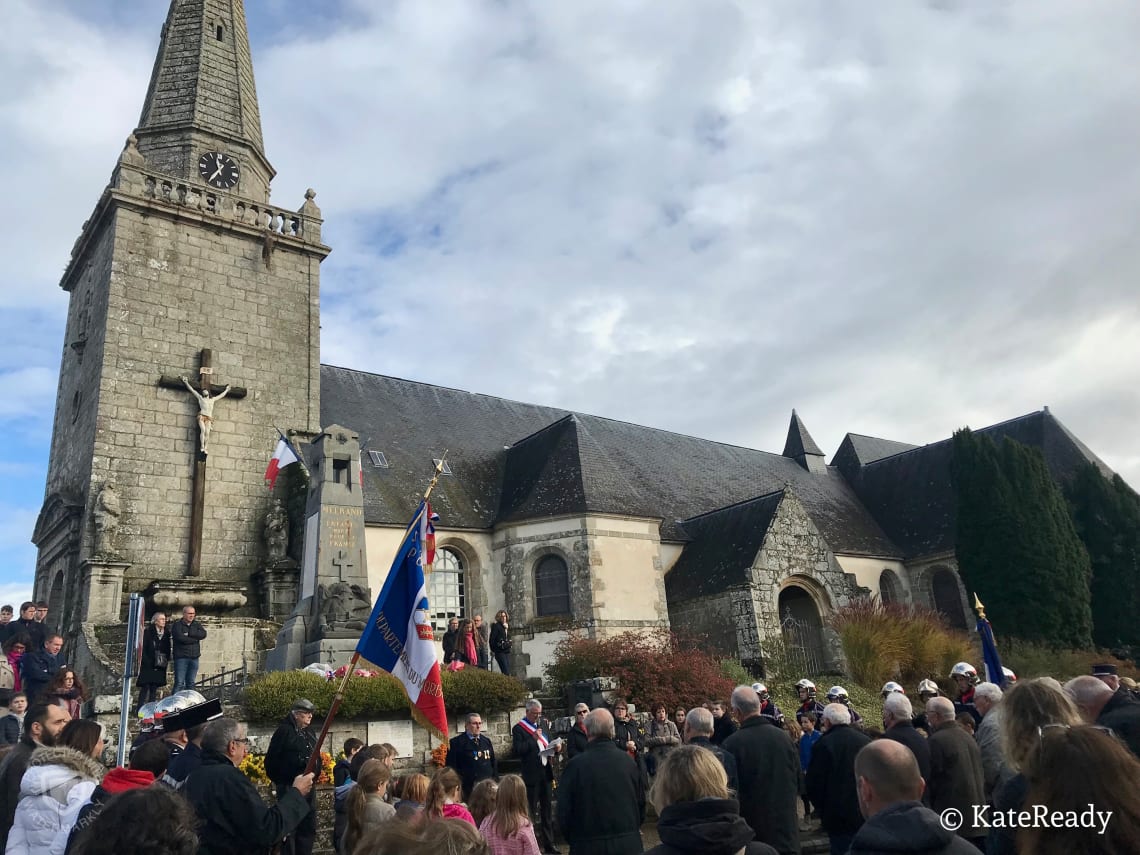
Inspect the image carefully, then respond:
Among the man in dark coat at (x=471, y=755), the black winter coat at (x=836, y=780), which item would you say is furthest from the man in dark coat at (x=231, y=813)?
the man in dark coat at (x=471, y=755)

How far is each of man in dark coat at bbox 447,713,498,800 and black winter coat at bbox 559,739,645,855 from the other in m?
3.20

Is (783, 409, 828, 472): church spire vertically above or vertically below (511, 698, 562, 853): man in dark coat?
above

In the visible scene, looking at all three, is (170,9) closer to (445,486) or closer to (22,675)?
(445,486)

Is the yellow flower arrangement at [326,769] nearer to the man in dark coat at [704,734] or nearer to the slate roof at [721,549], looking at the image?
the man in dark coat at [704,734]

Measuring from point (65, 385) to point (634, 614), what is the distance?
14101 millimetres

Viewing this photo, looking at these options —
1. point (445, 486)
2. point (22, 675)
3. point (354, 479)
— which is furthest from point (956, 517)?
point (22, 675)

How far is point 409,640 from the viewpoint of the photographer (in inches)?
235

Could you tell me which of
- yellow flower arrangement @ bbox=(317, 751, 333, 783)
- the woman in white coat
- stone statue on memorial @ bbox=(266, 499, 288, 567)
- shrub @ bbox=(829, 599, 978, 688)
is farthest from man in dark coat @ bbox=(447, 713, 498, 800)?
shrub @ bbox=(829, 599, 978, 688)

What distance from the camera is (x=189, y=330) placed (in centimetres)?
1772

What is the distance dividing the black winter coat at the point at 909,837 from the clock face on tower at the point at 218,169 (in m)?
20.6

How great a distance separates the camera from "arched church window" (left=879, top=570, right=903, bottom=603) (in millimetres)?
25688

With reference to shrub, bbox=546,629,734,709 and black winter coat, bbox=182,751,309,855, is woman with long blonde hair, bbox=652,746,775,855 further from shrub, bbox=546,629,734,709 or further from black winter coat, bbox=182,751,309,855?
shrub, bbox=546,629,734,709

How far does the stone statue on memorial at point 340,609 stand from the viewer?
39.6 feet

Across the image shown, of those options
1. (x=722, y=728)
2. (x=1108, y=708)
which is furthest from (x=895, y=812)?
(x=722, y=728)
